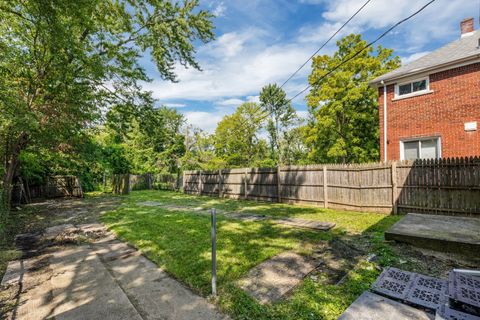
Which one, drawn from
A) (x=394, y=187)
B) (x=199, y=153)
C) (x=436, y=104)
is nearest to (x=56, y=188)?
(x=199, y=153)

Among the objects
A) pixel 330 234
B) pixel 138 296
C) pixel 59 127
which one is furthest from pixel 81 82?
pixel 330 234

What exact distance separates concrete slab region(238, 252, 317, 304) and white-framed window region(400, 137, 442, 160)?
28.6 feet

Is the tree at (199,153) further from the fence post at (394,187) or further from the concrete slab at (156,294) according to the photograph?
the concrete slab at (156,294)

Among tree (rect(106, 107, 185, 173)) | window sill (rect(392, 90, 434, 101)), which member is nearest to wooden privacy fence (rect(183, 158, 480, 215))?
window sill (rect(392, 90, 434, 101))

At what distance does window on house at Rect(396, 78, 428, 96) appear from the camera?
9500 millimetres

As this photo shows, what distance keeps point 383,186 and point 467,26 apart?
1012cm

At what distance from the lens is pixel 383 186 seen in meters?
7.34

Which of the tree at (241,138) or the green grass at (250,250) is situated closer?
the green grass at (250,250)

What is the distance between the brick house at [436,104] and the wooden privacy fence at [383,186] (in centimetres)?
336

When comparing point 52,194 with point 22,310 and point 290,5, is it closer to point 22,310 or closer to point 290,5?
point 22,310

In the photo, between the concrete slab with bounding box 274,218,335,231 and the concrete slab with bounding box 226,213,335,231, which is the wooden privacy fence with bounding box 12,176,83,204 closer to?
the concrete slab with bounding box 226,213,335,231

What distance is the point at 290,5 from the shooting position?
8938 millimetres

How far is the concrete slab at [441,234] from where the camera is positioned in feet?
11.3

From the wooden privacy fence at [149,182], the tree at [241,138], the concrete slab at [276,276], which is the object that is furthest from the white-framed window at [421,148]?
the tree at [241,138]
